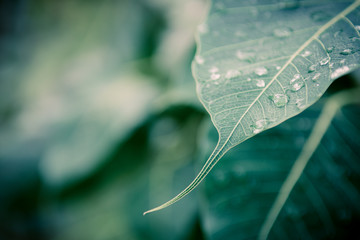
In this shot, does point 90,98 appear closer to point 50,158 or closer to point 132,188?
point 50,158

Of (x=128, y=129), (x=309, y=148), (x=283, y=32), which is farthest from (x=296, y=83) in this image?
(x=128, y=129)

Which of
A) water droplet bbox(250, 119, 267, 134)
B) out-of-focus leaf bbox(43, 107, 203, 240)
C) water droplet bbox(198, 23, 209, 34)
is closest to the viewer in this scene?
water droplet bbox(250, 119, 267, 134)

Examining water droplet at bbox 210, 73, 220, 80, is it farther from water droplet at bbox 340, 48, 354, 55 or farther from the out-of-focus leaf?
the out-of-focus leaf

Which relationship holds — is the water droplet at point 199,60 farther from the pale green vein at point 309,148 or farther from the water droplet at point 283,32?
the pale green vein at point 309,148

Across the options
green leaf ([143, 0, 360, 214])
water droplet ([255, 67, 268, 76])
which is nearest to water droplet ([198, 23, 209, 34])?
green leaf ([143, 0, 360, 214])

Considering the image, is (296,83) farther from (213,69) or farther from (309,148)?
(309,148)
